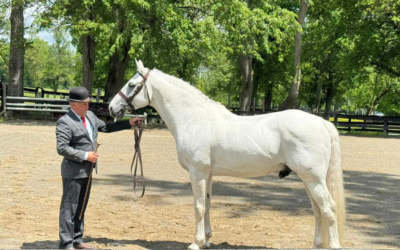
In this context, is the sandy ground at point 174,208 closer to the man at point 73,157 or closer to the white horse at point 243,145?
the man at point 73,157

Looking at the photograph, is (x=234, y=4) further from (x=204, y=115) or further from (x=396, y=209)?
(x=204, y=115)

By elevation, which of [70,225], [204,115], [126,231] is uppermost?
[204,115]

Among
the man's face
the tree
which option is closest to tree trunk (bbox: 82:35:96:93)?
the tree

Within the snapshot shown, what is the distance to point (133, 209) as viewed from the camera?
303 inches

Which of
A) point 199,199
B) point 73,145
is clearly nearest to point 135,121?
point 73,145

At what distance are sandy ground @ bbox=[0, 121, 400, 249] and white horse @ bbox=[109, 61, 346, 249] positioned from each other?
88cm

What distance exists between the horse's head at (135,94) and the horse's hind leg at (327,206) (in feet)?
7.46

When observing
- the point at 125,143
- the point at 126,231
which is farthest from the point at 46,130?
the point at 126,231

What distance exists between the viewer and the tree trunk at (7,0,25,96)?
2431 cm

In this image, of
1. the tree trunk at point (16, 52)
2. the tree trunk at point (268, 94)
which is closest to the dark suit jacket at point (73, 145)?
the tree trunk at point (16, 52)

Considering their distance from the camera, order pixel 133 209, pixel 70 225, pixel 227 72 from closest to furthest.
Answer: pixel 70 225, pixel 133 209, pixel 227 72

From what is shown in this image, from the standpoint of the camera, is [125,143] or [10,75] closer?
[125,143]

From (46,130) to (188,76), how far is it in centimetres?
2082

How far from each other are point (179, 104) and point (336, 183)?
6.92 ft
